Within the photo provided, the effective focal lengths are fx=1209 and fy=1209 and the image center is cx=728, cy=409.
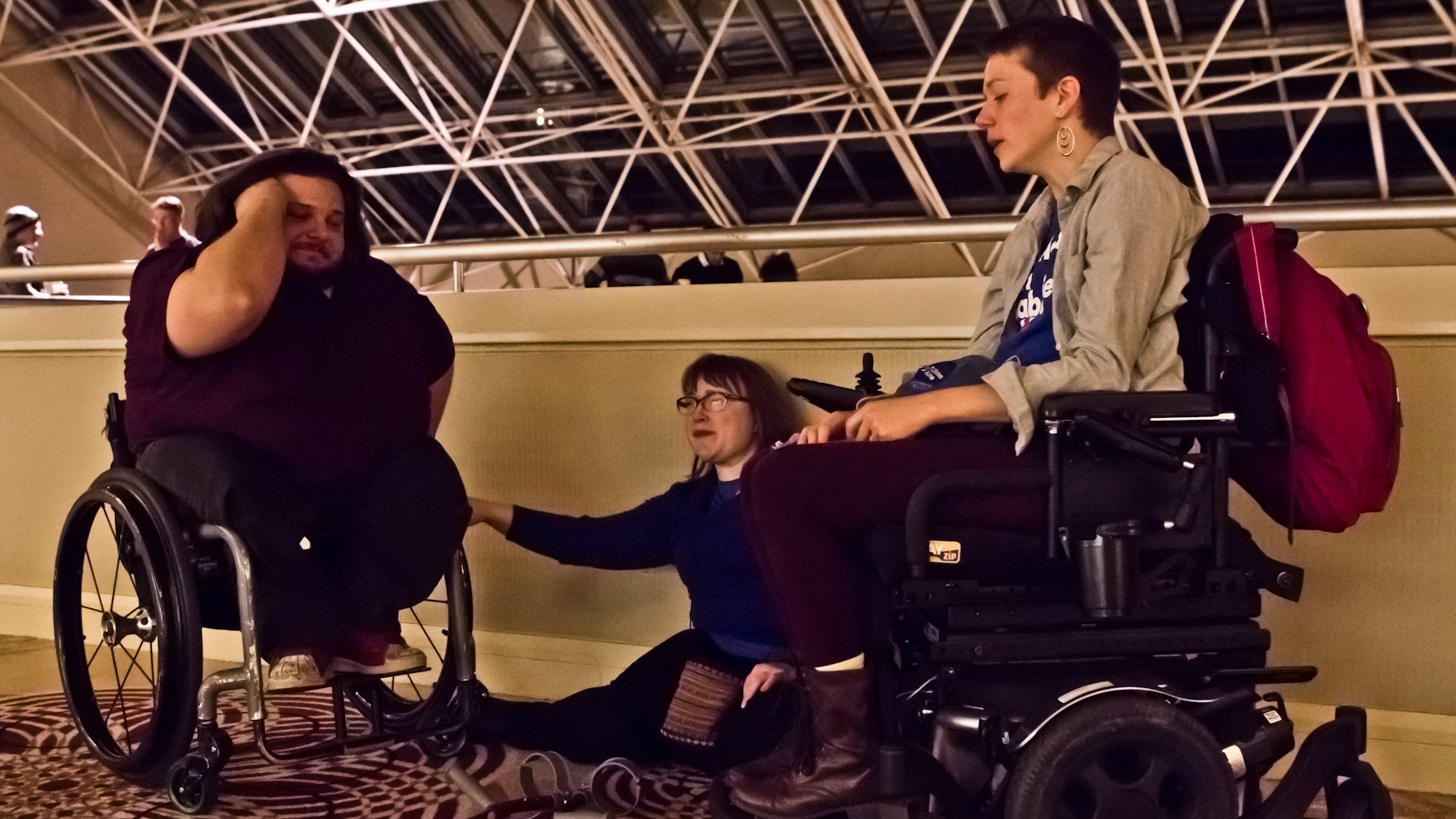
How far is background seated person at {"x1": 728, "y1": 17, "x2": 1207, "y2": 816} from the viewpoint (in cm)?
136

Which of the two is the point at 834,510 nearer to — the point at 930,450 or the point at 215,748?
the point at 930,450

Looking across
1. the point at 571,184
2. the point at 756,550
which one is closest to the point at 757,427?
the point at 756,550

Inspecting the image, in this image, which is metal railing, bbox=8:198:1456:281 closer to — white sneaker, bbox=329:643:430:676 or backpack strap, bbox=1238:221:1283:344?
backpack strap, bbox=1238:221:1283:344

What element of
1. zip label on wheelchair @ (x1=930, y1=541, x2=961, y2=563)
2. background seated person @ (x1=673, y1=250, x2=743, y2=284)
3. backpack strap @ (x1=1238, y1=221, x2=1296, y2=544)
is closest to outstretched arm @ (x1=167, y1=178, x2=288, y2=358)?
zip label on wheelchair @ (x1=930, y1=541, x2=961, y2=563)

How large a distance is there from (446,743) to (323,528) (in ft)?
1.46

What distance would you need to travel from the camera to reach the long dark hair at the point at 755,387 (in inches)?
78.8

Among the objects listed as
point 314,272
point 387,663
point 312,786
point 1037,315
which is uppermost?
point 314,272

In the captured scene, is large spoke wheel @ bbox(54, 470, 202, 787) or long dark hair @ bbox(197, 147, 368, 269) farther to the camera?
long dark hair @ bbox(197, 147, 368, 269)

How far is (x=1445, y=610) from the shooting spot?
1916mm

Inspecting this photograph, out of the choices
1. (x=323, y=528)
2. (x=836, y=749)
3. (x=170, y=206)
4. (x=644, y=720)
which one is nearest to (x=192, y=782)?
(x=323, y=528)

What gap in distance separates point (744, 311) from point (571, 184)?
344 inches

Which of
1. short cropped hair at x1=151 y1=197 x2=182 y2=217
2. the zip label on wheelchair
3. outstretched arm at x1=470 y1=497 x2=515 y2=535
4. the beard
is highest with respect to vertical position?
short cropped hair at x1=151 y1=197 x2=182 y2=217

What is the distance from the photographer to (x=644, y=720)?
196cm

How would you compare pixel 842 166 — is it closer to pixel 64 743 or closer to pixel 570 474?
pixel 570 474
